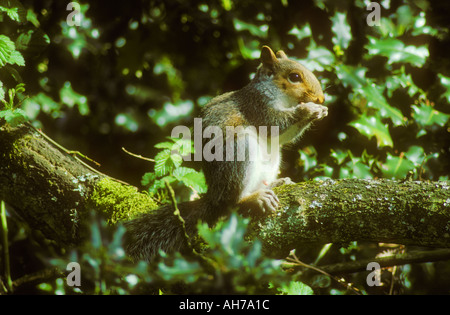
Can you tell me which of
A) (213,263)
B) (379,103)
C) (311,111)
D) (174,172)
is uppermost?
(379,103)

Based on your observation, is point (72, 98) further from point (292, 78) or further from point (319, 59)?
point (319, 59)

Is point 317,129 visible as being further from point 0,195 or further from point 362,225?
point 0,195

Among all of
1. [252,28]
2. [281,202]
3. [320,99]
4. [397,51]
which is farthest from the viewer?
[252,28]

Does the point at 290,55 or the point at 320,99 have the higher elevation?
the point at 290,55

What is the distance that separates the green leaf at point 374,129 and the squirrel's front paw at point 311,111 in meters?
0.36

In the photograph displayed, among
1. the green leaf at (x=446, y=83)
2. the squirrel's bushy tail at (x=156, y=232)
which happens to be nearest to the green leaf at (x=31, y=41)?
the squirrel's bushy tail at (x=156, y=232)

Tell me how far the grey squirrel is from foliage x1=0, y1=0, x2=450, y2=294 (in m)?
0.18

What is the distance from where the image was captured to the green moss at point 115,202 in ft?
7.69

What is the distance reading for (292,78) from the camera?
111 inches

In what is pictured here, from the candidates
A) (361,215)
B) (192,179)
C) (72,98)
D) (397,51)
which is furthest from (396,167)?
(72,98)

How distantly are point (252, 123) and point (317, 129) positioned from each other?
68 cm

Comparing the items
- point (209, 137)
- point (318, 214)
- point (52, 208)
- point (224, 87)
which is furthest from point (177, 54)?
point (318, 214)

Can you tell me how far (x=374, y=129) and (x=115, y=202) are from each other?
171cm

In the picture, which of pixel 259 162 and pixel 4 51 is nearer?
pixel 4 51
